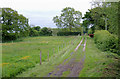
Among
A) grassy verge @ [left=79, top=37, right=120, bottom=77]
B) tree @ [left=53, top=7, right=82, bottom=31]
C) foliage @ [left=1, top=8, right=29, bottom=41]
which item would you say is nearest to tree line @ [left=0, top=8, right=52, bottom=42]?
foliage @ [left=1, top=8, right=29, bottom=41]

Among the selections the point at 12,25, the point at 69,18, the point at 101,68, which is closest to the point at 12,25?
the point at 12,25

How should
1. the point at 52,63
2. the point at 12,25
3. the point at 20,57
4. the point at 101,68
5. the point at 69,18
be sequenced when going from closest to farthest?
the point at 101,68
the point at 52,63
the point at 20,57
the point at 12,25
the point at 69,18

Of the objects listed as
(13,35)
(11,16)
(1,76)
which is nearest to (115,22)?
(1,76)

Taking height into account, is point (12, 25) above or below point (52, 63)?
above

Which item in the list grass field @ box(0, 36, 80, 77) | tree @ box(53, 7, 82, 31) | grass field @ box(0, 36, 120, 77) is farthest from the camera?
tree @ box(53, 7, 82, 31)

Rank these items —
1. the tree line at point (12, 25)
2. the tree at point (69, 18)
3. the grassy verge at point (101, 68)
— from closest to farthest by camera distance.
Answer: the grassy verge at point (101, 68) < the tree line at point (12, 25) < the tree at point (69, 18)

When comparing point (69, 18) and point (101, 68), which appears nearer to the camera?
point (101, 68)

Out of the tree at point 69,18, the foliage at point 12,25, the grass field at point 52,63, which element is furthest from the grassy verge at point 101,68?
the tree at point 69,18

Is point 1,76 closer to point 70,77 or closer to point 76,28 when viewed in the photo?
point 70,77

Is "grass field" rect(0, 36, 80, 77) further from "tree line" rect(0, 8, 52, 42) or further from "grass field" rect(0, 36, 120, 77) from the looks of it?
A: "tree line" rect(0, 8, 52, 42)

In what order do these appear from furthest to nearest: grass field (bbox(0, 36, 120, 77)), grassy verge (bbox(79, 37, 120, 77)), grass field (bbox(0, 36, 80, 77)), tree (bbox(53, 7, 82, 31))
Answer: tree (bbox(53, 7, 82, 31)), grass field (bbox(0, 36, 80, 77)), grass field (bbox(0, 36, 120, 77)), grassy verge (bbox(79, 37, 120, 77))

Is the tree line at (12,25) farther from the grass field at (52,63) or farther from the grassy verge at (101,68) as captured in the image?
the grassy verge at (101,68)

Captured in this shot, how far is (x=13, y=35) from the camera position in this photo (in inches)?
1310

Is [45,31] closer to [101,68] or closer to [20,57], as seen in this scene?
[20,57]
